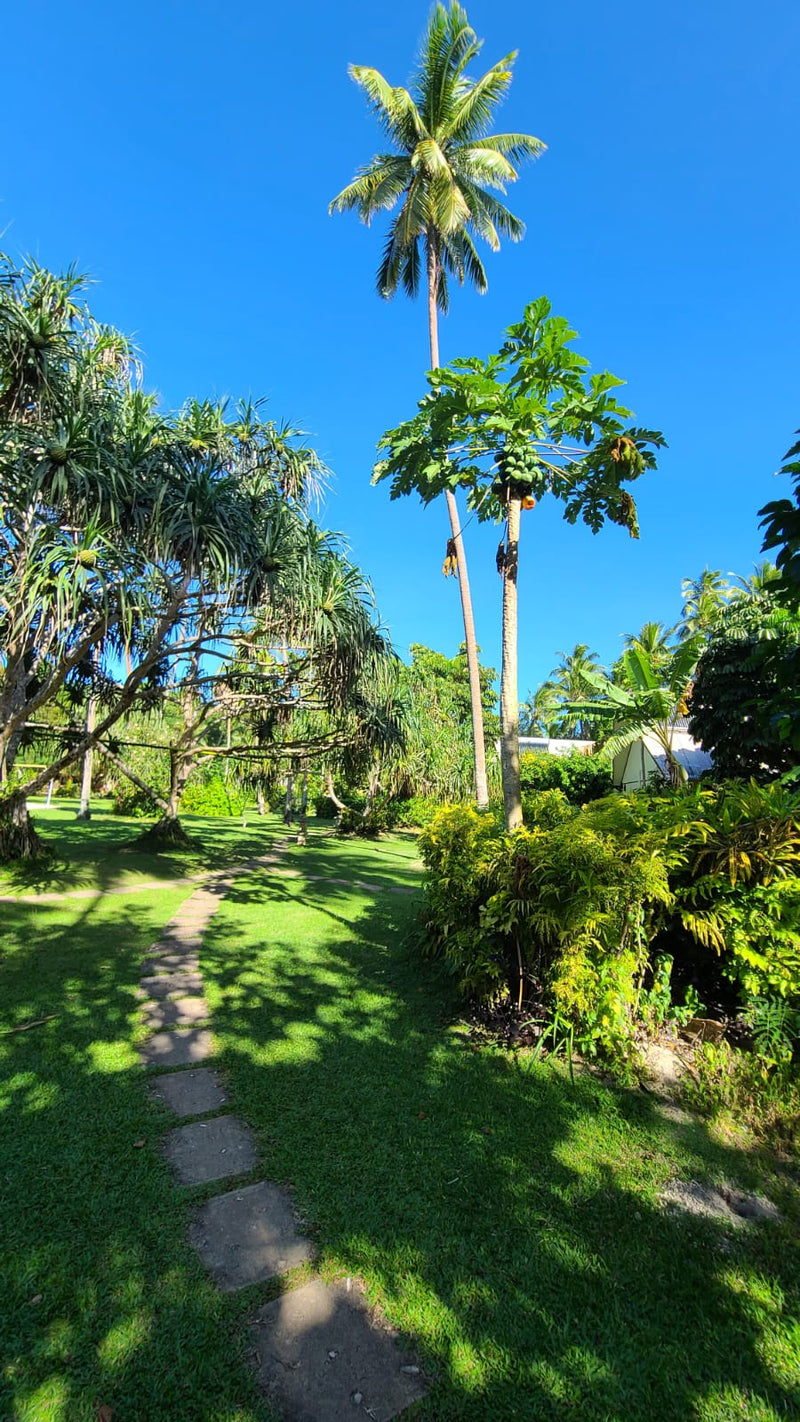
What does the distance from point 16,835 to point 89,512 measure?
570 cm

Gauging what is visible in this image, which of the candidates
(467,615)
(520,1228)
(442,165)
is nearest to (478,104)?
(442,165)

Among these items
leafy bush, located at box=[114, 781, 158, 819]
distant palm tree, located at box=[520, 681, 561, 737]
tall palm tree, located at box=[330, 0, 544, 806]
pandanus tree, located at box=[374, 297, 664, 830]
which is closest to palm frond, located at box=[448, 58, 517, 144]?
tall palm tree, located at box=[330, 0, 544, 806]

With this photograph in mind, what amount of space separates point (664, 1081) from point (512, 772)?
2.23m

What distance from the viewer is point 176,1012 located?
14.8 ft

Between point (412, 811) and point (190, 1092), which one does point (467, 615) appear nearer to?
point (190, 1092)

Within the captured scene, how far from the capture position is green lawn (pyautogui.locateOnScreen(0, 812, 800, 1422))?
1.80 metres

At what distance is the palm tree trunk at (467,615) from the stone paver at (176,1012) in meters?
5.82

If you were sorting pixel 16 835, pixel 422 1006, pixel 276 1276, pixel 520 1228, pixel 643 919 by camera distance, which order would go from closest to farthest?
1. pixel 276 1276
2. pixel 520 1228
3. pixel 643 919
4. pixel 422 1006
5. pixel 16 835

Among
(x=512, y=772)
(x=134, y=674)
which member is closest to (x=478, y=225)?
(x=134, y=674)

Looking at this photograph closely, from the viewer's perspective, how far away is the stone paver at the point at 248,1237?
2.16m

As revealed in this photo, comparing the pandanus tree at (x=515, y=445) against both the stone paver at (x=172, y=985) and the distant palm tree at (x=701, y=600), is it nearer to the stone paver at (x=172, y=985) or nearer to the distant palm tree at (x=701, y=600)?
the stone paver at (x=172, y=985)

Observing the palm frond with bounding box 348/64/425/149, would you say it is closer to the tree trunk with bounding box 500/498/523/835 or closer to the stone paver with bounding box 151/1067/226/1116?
the tree trunk with bounding box 500/498/523/835

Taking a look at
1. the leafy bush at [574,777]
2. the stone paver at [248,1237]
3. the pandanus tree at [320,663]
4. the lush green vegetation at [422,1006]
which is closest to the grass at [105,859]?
the lush green vegetation at [422,1006]

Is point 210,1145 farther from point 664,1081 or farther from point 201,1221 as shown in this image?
point 664,1081
